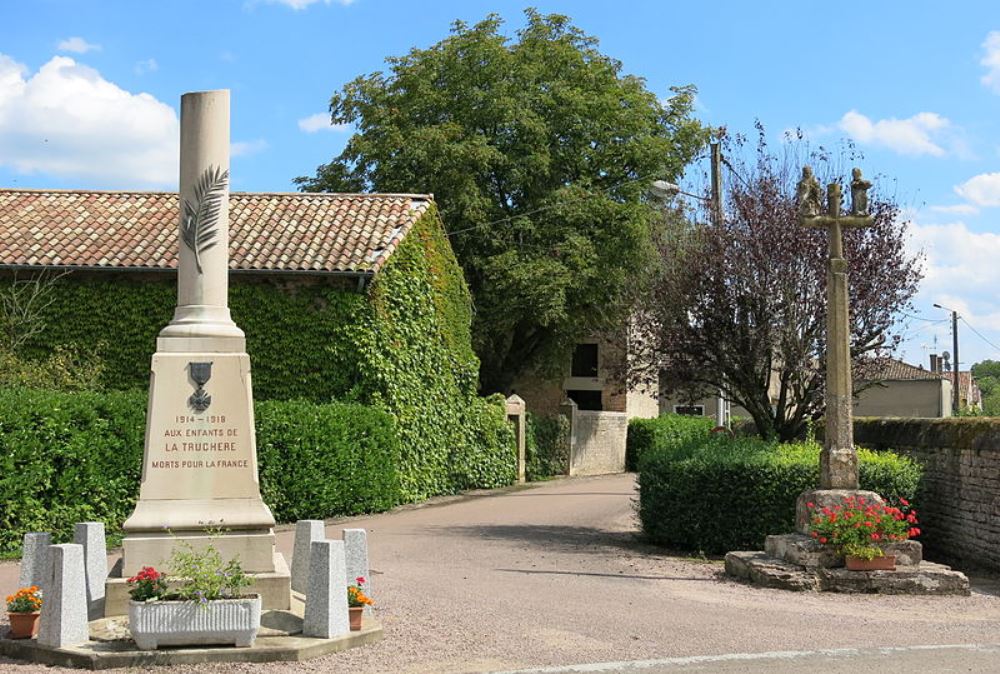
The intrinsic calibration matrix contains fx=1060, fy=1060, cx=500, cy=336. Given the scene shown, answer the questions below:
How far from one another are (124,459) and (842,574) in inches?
395

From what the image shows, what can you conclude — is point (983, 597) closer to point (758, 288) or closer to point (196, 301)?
point (758, 288)

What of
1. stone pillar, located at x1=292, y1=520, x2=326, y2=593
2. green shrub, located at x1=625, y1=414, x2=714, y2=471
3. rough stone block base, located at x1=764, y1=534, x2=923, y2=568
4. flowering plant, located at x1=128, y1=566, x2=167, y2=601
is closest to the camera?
flowering plant, located at x1=128, y1=566, x2=167, y2=601

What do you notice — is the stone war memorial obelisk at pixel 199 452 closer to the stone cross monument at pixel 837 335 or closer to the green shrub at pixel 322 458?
the stone cross monument at pixel 837 335

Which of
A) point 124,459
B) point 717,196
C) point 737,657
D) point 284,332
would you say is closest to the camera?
point 737,657

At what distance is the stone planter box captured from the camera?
7.20 m

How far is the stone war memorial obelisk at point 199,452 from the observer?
325 inches

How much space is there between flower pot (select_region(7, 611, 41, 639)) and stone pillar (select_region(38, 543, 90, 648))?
321mm

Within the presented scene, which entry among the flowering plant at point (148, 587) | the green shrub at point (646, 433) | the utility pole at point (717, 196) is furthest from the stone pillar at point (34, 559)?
the green shrub at point (646, 433)

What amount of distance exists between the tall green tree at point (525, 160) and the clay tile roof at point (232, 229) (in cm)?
630

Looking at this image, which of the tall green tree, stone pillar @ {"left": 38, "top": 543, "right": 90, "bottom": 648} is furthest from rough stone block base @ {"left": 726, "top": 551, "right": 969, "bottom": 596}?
the tall green tree

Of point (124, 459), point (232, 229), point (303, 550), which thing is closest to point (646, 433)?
point (232, 229)

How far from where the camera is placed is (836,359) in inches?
472

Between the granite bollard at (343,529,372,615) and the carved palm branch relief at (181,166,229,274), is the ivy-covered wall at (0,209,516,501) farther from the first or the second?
the carved palm branch relief at (181,166,229,274)

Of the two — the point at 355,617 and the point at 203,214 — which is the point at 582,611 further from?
the point at 203,214
